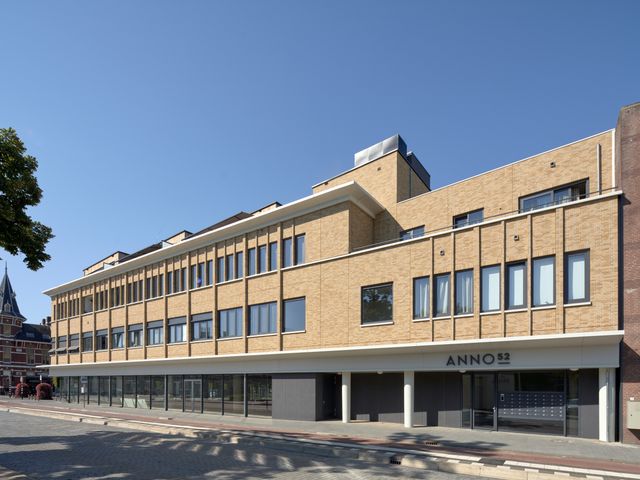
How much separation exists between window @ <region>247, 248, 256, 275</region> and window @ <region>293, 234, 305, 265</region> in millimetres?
3151

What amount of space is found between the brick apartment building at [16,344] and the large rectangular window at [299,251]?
216 feet

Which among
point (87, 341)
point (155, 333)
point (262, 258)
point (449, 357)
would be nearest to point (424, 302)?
point (449, 357)

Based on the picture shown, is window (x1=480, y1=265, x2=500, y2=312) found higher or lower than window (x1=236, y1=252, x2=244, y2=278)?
lower

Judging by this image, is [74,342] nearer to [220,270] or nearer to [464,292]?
[220,270]

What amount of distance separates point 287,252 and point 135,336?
16.5 metres

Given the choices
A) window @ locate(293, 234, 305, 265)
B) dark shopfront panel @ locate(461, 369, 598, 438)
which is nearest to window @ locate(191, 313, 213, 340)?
window @ locate(293, 234, 305, 265)

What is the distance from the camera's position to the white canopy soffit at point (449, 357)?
54.1ft

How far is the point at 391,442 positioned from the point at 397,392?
5327 millimetres

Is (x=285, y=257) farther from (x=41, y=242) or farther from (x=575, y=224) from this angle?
(x=575, y=224)

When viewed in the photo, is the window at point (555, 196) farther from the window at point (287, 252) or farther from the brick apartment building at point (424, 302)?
the window at point (287, 252)

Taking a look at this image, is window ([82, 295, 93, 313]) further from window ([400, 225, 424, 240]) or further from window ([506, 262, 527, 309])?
window ([506, 262, 527, 309])

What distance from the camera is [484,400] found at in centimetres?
1962

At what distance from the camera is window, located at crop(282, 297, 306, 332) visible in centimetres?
2489

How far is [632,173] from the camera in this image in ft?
54.8
